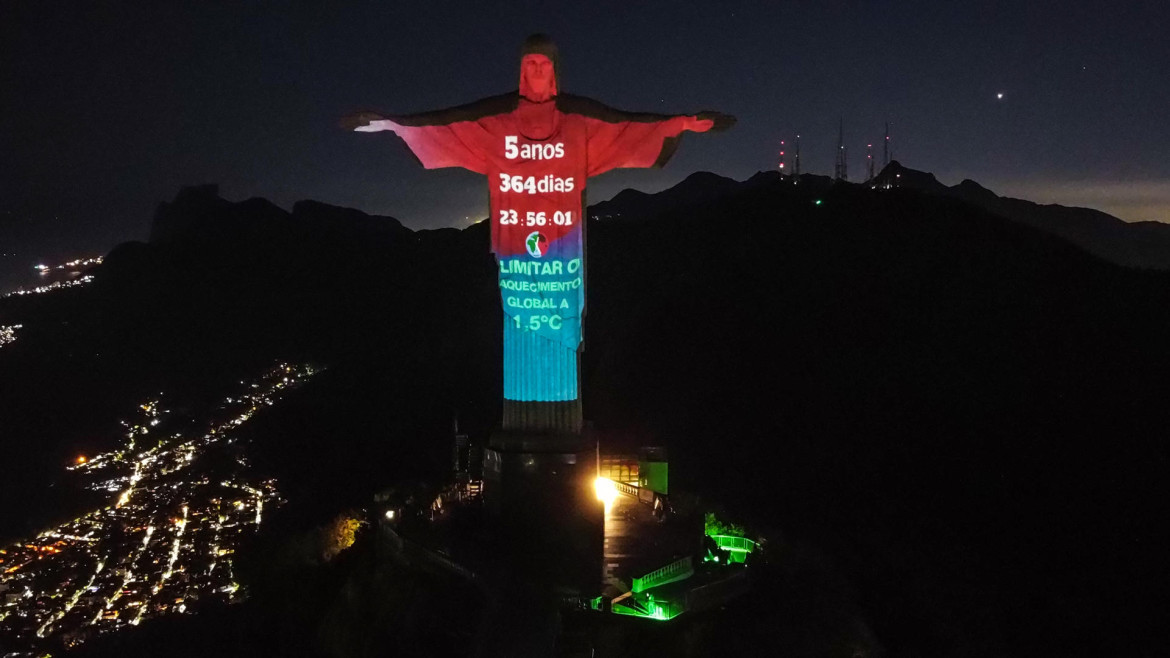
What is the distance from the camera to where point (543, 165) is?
15.6 metres

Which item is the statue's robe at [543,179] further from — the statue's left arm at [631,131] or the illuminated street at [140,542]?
the illuminated street at [140,542]

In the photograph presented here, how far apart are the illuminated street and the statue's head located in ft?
85.3

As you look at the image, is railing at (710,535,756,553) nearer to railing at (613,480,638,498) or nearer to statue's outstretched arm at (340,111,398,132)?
railing at (613,480,638,498)

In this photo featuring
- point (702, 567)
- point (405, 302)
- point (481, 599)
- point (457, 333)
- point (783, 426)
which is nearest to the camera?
point (481, 599)

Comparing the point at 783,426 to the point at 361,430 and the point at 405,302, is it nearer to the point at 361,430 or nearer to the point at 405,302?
the point at 361,430

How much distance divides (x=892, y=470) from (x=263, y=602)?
3040 centimetres

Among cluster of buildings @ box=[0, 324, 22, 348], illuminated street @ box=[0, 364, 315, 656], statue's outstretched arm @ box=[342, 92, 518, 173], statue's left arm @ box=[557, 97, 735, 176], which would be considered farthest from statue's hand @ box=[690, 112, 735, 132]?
cluster of buildings @ box=[0, 324, 22, 348]

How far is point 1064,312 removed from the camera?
53.3 meters

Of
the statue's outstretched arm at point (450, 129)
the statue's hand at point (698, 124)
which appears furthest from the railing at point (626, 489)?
the statue's hand at point (698, 124)

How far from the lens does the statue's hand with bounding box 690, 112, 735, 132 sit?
15148 mm

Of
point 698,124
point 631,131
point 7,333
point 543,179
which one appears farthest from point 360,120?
point 7,333

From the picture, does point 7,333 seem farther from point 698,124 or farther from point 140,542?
point 698,124

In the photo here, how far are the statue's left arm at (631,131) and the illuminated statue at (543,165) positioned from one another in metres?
0.02

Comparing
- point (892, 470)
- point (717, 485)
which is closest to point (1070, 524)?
point (892, 470)
